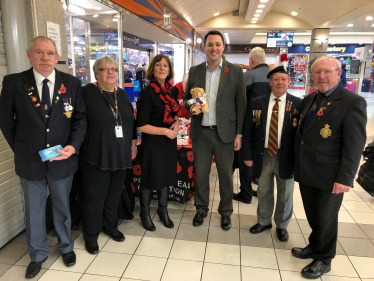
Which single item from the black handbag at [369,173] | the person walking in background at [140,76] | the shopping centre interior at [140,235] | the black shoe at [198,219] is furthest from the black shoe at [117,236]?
the person walking in background at [140,76]

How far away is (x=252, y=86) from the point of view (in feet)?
11.7

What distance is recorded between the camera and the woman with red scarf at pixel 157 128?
2645 millimetres

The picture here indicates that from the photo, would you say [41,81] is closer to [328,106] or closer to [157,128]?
[157,128]

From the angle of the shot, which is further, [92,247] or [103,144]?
[92,247]

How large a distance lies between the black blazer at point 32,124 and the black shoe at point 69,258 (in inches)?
28.1

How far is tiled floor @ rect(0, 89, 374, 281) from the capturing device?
237 cm

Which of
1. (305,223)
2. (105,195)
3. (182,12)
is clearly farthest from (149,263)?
(182,12)

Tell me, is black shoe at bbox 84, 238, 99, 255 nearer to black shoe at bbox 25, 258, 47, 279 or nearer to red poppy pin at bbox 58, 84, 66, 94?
black shoe at bbox 25, 258, 47, 279

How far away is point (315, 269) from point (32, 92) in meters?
2.50

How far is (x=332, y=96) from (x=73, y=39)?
406cm

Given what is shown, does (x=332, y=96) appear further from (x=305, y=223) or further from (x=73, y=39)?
(x=73, y=39)

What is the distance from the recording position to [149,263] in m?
2.50

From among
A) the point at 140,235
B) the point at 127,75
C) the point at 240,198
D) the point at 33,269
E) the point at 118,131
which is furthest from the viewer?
the point at 127,75

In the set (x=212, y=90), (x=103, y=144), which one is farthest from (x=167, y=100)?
(x=103, y=144)
